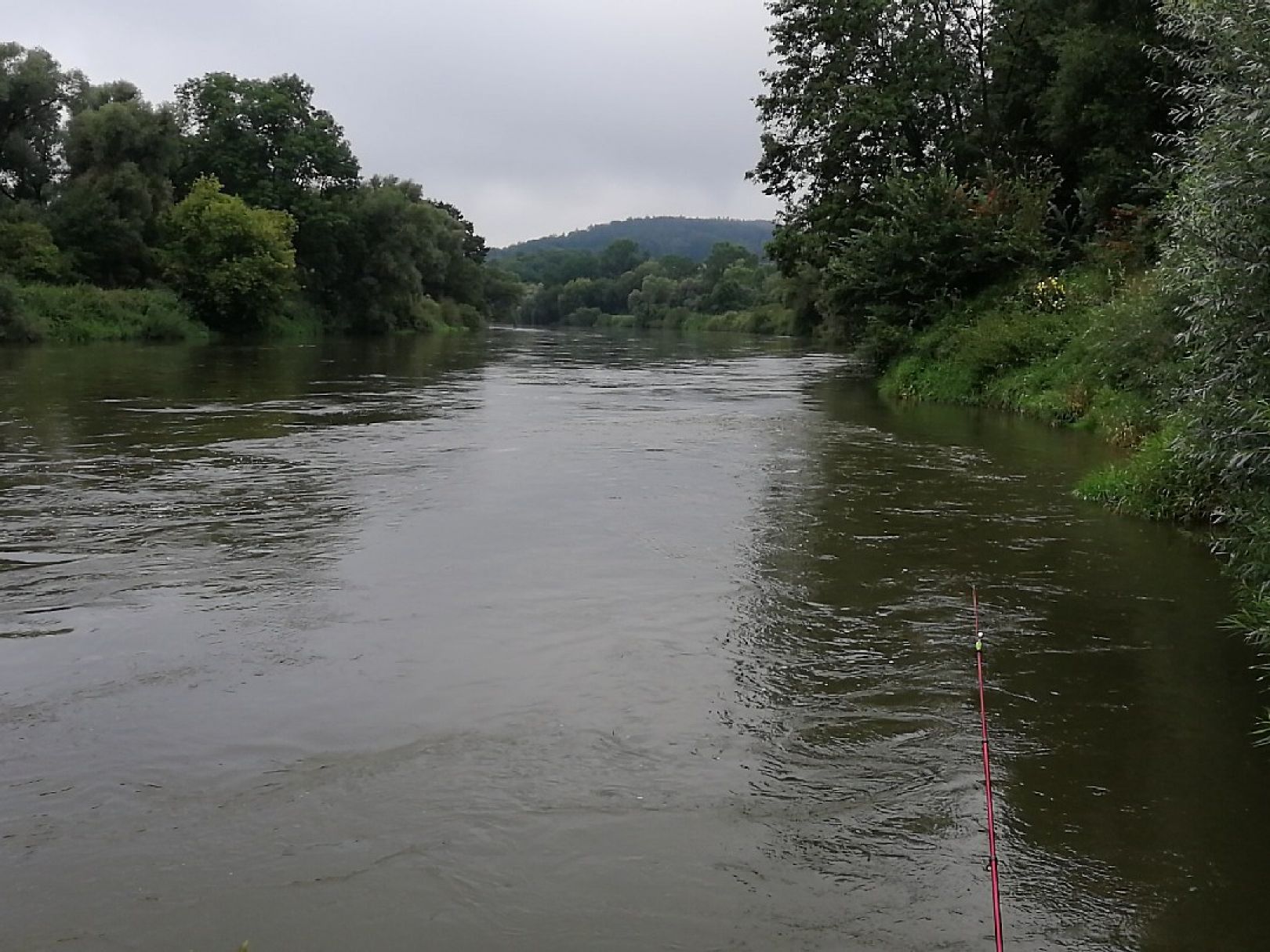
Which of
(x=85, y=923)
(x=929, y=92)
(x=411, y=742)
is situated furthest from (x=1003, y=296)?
(x=85, y=923)

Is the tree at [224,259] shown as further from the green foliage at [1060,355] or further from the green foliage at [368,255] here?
the green foliage at [1060,355]

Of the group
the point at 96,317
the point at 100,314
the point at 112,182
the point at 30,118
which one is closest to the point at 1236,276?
the point at 96,317

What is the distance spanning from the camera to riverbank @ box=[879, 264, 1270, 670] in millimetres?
7785

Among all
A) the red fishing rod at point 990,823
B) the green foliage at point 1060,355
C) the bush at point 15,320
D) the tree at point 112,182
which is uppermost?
the tree at point 112,182

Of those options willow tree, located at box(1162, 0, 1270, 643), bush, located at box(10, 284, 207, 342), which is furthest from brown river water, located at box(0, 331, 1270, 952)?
bush, located at box(10, 284, 207, 342)

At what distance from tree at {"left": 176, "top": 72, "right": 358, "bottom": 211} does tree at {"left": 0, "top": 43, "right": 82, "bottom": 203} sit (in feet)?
37.6

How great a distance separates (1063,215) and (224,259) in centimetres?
4195

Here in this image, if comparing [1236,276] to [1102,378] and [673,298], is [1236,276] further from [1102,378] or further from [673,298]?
[673,298]

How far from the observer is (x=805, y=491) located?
1197 centimetres

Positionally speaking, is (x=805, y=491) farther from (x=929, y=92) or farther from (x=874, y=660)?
(x=929, y=92)

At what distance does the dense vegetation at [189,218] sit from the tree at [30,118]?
0.07 metres

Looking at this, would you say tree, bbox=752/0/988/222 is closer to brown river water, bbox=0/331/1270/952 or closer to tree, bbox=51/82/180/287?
brown river water, bbox=0/331/1270/952

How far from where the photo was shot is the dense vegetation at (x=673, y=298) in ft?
346

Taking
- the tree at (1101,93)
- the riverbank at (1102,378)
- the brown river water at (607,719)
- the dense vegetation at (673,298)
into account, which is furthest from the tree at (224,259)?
the brown river water at (607,719)
